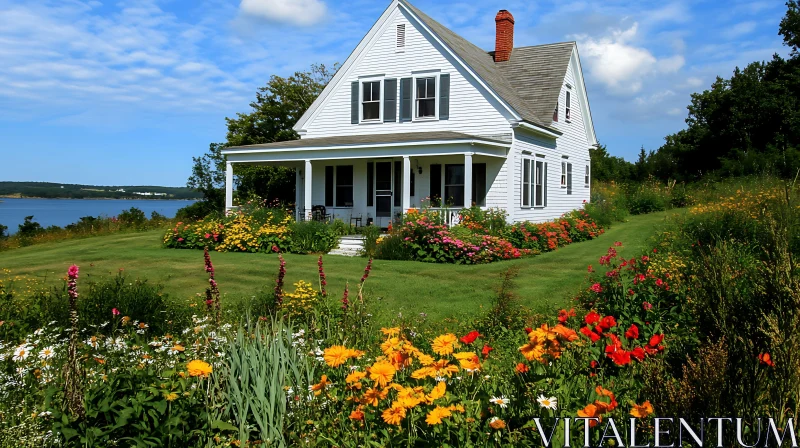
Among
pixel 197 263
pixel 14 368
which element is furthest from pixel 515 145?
pixel 14 368

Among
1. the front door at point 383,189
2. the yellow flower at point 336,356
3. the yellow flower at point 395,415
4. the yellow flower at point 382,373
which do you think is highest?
the front door at point 383,189

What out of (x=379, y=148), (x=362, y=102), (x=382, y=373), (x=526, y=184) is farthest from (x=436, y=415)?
(x=362, y=102)

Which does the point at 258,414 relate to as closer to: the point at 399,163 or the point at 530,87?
the point at 399,163

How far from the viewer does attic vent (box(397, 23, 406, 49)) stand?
64.7ft

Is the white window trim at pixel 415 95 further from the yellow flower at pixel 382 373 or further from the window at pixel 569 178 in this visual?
the yellow flower at pixel 382 373

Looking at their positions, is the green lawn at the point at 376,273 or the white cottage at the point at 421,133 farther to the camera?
the white cottage at the point at 421,133

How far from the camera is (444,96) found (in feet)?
63.5

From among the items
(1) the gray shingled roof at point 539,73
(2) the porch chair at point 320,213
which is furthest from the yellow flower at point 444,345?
(1) the gray shingled roof at point 539,73

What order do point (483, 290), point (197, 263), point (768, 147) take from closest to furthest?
point (483, 290)
point (197, 263)
point (768, 147)

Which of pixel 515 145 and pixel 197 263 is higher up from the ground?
pixel 515 145

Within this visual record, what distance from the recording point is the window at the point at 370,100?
20.3m

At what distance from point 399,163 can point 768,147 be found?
2329cm

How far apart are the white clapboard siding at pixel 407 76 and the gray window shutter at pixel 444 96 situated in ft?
0.37

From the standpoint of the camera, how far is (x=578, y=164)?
1010 inches
